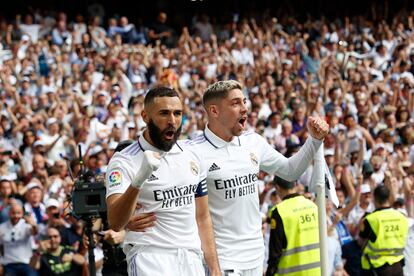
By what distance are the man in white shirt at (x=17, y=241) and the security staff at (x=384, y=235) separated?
13.2 feet

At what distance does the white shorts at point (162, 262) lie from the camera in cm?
615

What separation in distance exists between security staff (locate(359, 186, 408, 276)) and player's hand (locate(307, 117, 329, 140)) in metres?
3.77

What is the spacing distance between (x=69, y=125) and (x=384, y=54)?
10.3 meters

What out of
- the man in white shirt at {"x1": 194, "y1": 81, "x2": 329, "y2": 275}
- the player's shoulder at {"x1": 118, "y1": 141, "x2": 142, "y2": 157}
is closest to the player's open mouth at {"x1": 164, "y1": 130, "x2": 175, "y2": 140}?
the player's shoulder at {"x1": 118, "y1": 141, "x2": 142, "y2": 157}

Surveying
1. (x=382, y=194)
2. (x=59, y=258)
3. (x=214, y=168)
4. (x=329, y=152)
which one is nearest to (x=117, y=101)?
(x=329, y=152)

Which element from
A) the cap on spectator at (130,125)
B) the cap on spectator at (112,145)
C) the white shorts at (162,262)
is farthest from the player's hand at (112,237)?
the cap on spectator at (130,125)

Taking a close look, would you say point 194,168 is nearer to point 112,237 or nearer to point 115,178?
point 115,178

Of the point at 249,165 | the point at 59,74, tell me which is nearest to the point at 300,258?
the point at 249,165

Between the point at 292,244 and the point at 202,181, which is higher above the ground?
the point at 202,181

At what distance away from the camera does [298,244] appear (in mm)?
9164

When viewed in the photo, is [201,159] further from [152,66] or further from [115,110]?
[152,66]

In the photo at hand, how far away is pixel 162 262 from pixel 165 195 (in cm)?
44

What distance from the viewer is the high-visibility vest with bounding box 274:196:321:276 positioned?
9.13 metres

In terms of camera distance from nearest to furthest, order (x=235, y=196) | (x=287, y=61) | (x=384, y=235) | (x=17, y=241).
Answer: (x=235, y=196), (x=384, y=235), (x=17, y=241), (x=287, y=61)
